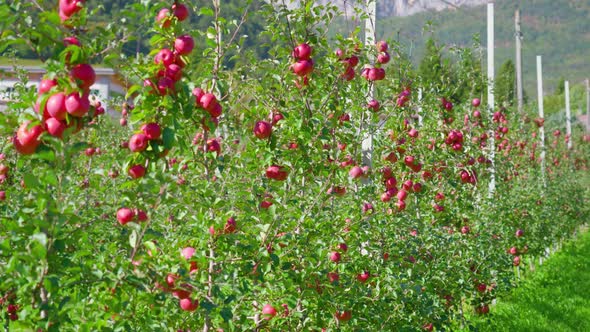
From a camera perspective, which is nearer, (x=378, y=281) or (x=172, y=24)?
(x=172, y=24)

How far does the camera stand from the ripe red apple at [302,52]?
8.55 feet

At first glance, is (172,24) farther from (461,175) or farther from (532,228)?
(532,228)

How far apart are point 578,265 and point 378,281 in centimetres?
742

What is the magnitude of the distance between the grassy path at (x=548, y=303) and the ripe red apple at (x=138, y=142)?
3151 mm

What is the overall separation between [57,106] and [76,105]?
5 cm

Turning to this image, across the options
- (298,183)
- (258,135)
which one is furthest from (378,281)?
(258,135)

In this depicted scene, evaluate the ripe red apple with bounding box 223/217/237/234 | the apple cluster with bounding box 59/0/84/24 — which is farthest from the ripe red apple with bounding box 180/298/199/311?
the apple cluster with bounding box 59/0/84/24

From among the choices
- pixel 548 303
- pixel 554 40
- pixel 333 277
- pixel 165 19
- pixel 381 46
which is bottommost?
pixel 554 40

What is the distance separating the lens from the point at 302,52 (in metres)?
2.61

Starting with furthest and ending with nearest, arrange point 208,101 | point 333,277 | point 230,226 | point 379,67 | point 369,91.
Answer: point 369,91 < point 379,67 < point 333,277 < point 230,226 < point 208,101

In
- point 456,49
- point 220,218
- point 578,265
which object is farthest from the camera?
point 578,265

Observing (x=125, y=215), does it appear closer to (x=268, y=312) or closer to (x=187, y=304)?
(x=187, y=304)

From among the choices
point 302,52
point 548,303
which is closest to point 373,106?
Result: point 302,52

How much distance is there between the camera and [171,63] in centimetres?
176
